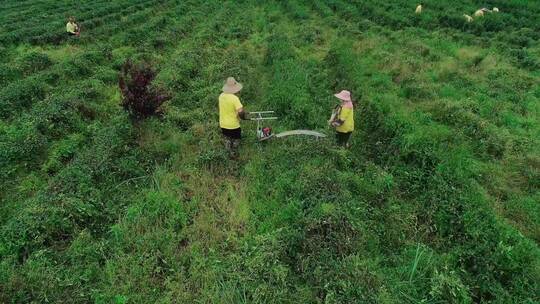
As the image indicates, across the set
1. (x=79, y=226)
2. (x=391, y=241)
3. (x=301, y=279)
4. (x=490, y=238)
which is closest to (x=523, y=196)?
(x=490, y=238)

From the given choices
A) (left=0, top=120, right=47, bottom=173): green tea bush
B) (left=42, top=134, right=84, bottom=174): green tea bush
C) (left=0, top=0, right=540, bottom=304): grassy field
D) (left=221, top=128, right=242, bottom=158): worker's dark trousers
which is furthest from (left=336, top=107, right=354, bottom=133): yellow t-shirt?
(left=0, top=120, right=47, bottom=173): green tea bush

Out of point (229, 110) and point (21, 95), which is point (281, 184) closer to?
point (229, 110)

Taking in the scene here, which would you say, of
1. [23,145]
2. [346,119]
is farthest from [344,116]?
[23,145]

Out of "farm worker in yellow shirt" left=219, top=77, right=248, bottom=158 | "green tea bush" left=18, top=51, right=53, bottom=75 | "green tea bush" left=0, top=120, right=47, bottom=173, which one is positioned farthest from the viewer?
"green tea bush" left=18, top=51, right=53, bottom=75

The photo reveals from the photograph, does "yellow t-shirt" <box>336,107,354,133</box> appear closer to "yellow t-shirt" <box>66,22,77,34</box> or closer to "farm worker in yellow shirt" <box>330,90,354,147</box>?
"farm worker in yellow shirt" <box>330,90,354,147</box>

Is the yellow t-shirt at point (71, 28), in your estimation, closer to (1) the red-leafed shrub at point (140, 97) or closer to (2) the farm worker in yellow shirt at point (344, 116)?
(1) the red-leafed shrub at point (140, 97)

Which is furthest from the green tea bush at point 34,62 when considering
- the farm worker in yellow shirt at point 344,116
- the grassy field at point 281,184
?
the farm worker in yellow shirt at point 344,116
